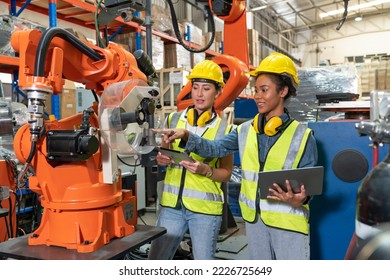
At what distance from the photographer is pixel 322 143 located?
6.34 ft

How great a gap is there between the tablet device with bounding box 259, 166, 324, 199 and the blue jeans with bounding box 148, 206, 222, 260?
0.48 metres

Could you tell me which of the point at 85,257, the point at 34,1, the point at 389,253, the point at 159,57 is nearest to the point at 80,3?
the point at 34,1

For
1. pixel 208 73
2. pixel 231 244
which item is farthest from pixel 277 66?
pixel 231 244

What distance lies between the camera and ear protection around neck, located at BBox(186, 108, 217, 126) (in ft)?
6.77

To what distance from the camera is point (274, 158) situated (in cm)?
167

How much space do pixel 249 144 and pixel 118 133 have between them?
29.1 inches

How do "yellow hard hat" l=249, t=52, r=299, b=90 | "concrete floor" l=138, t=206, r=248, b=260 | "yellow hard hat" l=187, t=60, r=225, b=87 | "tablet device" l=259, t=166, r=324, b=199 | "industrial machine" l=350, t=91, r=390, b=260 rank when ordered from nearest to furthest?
"industrial machine" l=350, t=91, r=390, b=260
"tablet device" l=259, t=166, r=324, b=199
"yellow hard hat" l=249, t=52, r=299, b=90
"yellow hard hat" l=187, t=60, r=225, b=87
"concrete floor" l=138, t=206, r=248, b=260

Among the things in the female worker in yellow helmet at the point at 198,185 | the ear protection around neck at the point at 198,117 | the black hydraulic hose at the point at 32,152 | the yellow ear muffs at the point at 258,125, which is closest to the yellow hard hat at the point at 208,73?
the female worker in yellow helmet at the point at 198,185

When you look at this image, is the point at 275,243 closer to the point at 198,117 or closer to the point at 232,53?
the point at 198,117

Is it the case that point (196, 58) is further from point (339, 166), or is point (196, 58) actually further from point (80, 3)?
point (339, 166)

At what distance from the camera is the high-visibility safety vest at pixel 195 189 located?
1.92 metres

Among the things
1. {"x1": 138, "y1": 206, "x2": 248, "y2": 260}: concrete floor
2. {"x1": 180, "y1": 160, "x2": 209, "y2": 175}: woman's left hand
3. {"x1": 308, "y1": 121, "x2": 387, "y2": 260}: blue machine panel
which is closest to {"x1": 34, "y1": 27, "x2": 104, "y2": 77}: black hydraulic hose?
{"x1": 180, "y1": 160, "x2": 209, "y2": 175}: woman's left hand

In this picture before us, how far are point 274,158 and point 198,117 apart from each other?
1.94ft

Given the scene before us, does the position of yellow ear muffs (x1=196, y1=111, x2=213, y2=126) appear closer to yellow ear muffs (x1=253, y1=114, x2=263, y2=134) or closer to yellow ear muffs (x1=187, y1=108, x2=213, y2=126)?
yellow ear muffs (x1=187, y1=108, x2=213, y2=126)
